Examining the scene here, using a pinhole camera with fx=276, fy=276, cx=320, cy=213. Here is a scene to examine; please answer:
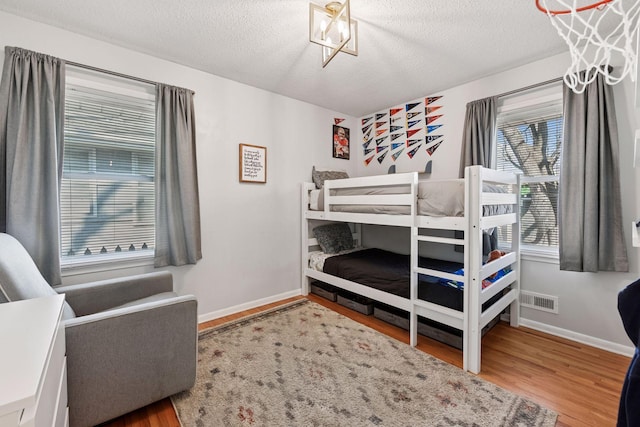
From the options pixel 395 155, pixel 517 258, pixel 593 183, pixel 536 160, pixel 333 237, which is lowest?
pixel 517 258

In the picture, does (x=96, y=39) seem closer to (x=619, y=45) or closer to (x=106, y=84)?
(x=106, y=84)

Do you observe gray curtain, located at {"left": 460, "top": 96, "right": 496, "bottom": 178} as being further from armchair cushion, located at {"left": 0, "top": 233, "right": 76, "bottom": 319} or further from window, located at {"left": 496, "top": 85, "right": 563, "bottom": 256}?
armchair cushion, located at {"left": 0, "top": 233, "right": 76, "bottom": 319}

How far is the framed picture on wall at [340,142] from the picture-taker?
3.82m

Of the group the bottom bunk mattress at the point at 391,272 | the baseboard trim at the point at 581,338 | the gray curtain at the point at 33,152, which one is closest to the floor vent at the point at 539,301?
the baseboard trim at the point at 581,338

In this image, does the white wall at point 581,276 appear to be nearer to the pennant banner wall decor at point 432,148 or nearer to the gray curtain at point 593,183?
the gray curtain at point 593,183

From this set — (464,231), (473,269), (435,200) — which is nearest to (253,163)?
(435,200)

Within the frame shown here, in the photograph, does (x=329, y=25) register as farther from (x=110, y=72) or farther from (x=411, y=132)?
(x=411, y=132)

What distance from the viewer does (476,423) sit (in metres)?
1.48

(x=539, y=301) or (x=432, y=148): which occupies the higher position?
(x=432, y=148)

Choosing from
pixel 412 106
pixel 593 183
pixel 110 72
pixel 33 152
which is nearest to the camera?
pixel 33 152

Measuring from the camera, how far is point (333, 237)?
11.5ft

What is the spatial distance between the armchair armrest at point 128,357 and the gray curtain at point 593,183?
2925 millimetres

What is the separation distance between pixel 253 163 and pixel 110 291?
172 cm

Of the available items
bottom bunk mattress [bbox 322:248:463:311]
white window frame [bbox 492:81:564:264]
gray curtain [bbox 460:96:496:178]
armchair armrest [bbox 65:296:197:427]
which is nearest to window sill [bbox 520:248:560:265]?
white window frame [bbox 492:81:564:264]
